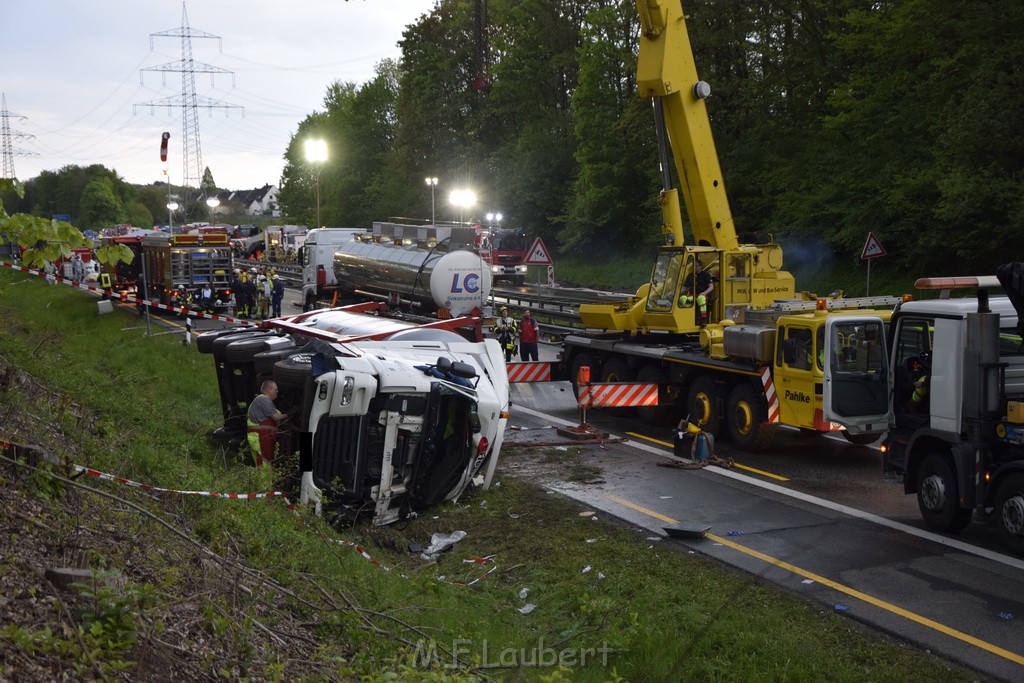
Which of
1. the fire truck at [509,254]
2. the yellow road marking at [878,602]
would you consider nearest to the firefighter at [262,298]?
the fire truck at [509,254]

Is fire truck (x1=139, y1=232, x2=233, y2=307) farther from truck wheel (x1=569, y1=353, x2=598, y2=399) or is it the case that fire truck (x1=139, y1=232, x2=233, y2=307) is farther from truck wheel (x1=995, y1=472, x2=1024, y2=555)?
truck wheel (x1=995, y1=472, x2=1024, y2=555)

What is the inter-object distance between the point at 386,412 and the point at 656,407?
772 centimetres

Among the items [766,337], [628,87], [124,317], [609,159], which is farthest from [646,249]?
[766,337]

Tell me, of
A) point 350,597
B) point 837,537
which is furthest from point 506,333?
point 350,597

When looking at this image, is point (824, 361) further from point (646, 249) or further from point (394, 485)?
point (646, 249)

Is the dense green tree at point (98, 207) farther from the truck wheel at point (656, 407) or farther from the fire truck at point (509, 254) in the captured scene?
the truck wheel at point (656, 407)

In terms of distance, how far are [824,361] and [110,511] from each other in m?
8.97

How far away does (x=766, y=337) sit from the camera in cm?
1434

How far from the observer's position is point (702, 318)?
17297 mm

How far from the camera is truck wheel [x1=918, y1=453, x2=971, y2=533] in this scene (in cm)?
1023

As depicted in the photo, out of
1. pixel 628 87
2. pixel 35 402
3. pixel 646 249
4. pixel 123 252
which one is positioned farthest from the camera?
pixel 628 87

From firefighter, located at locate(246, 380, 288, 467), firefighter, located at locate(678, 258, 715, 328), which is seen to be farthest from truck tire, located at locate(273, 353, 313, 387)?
firefighter, located at locate(678, 258, 715, 328)

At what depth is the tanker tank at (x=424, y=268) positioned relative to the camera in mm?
26156

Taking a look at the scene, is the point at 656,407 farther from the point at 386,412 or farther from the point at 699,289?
the point at 386,412
